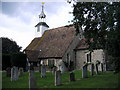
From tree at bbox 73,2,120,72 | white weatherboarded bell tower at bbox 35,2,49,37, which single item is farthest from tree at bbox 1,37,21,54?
tree at bbox 73,2,120,72

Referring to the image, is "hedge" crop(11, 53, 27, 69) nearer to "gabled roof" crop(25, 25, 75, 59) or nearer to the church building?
the church building

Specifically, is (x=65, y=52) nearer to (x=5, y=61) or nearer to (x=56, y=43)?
(x=56, y=43)

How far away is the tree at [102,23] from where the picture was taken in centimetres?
880

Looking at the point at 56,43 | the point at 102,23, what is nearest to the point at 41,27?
the point at 56,43

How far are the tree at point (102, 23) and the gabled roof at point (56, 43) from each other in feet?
43.2

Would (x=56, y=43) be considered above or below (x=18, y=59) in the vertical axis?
above

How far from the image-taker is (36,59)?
1121 inches

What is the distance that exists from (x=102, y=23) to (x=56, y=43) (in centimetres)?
1765

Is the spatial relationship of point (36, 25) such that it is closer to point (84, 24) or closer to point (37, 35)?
point (37, 35)

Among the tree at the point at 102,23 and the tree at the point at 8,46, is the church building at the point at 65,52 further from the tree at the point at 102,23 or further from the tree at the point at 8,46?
the tree at the point at 8,46

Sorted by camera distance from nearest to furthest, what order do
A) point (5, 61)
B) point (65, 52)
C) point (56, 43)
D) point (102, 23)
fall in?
point (102, 23) < point (65, 52) < point (5, 61) < point (56, 43)

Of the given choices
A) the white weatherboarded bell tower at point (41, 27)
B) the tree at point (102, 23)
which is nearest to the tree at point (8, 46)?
the white weatherboarded bell tower at point (41, 27)

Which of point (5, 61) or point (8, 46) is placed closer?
point (5, 61)

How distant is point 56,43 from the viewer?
93.0 feet
